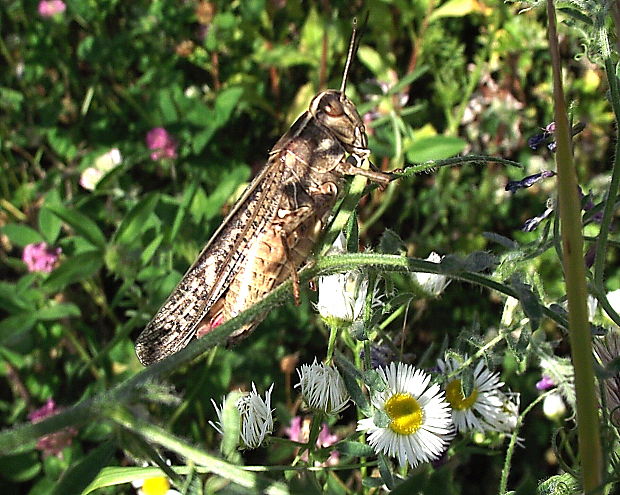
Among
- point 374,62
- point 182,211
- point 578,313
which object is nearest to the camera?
point 578,313

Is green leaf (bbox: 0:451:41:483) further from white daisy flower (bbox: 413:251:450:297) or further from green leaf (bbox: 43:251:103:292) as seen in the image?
white daisy flower (bbox: 413:251:450:297)

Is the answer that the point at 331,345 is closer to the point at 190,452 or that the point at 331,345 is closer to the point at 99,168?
the point at 190,452

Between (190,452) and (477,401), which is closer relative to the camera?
(190,452)

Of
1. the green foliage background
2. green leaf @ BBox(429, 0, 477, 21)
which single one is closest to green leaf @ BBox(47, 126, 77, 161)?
the green foliage background

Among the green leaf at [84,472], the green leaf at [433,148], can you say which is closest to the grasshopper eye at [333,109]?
the green leaf at [84,472]

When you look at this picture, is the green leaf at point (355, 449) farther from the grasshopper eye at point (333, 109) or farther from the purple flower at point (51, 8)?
the purple flower at point (51, 8)

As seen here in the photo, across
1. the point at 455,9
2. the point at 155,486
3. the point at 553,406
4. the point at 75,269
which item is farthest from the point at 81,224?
the point at 455,9
